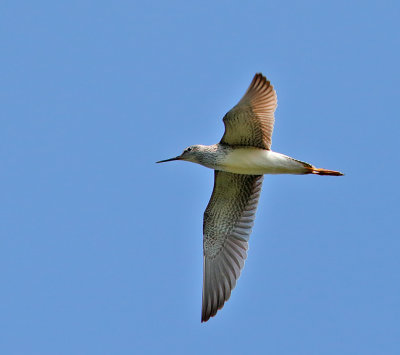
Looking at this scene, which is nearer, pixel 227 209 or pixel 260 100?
pixel 260 100

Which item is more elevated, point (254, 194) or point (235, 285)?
point (254, 194)

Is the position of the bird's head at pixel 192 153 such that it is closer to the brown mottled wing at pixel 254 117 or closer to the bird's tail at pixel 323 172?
the brown mottled wing at pixel 254 117

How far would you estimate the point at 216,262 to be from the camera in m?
15.7

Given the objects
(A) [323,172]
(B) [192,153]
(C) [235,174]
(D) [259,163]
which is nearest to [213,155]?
(B) [192,153]

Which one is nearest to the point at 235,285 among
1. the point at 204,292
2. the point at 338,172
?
the point at 204,292

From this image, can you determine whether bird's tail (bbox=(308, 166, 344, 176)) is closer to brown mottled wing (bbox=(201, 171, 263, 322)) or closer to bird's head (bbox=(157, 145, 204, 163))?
brown mottled wing (bbox=(201, 171, 263, 322))

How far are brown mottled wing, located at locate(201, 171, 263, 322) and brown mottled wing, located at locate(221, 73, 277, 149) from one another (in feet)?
2.81

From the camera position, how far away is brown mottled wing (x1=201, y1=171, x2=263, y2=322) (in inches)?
606

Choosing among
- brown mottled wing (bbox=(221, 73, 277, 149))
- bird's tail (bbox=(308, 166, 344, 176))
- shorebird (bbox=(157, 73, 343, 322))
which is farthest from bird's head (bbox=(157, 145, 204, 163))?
bird's tail (bbox=(308, 166, 344, 176))

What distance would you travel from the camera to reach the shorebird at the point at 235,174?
47.6 feet

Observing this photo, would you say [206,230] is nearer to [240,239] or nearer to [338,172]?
[240,239]

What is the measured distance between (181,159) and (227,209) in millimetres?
1409

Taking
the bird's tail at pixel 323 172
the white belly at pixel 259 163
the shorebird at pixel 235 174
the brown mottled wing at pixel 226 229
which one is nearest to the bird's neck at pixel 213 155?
the shorebird at pixel 235 174

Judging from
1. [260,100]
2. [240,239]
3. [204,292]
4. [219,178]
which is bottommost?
[204,292]
